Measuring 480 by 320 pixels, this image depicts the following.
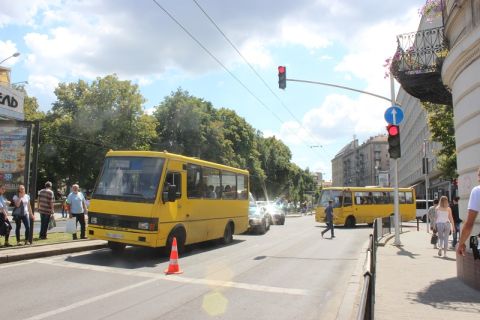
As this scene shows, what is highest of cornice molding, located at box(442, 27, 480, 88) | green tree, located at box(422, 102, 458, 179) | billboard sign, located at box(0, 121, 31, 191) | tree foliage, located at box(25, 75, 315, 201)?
tree foliage, located at box(25, 75, 315, 201)

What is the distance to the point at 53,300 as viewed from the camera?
7.43m

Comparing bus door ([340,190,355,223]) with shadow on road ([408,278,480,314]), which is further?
bus door ([340,190,355,223])

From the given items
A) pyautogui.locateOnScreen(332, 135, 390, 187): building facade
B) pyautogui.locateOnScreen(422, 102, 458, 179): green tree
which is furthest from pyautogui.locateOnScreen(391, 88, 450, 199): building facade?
pyautogui.locateOnScreen(332, 135, 390, 187): building facade

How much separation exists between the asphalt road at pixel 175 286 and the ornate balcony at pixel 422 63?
4.78m

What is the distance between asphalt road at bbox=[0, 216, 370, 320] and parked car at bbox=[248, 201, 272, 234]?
8809 mm

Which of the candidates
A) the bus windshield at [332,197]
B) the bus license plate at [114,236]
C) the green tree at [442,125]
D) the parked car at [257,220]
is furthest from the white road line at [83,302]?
the bus windshield at [332,197]

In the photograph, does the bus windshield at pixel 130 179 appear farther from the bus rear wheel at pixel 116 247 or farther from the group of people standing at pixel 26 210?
the group of people standing at pixel 26 210

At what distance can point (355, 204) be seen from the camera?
31.6 m

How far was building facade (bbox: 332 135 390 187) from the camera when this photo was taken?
15188 cm

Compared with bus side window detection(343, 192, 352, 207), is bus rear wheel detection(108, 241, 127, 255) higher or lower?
lower

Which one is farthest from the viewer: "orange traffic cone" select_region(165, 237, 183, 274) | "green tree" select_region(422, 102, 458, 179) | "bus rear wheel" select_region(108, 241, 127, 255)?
"green tree" select_region(422, 102, 458, 179)

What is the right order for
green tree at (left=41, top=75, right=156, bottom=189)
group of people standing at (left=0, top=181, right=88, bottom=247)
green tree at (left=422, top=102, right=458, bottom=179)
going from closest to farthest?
group of people standing at (left=0, top=181, right=88, bottom=247) → green tree at (left=422, top=102, right=458, bottom=179) → green tree at (left=41, top=75, right=156, bottom=189)

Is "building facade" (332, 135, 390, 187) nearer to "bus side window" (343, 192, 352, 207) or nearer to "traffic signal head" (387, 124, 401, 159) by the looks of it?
"bus side window" (343, 192, 352, 207)

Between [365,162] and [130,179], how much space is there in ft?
508
